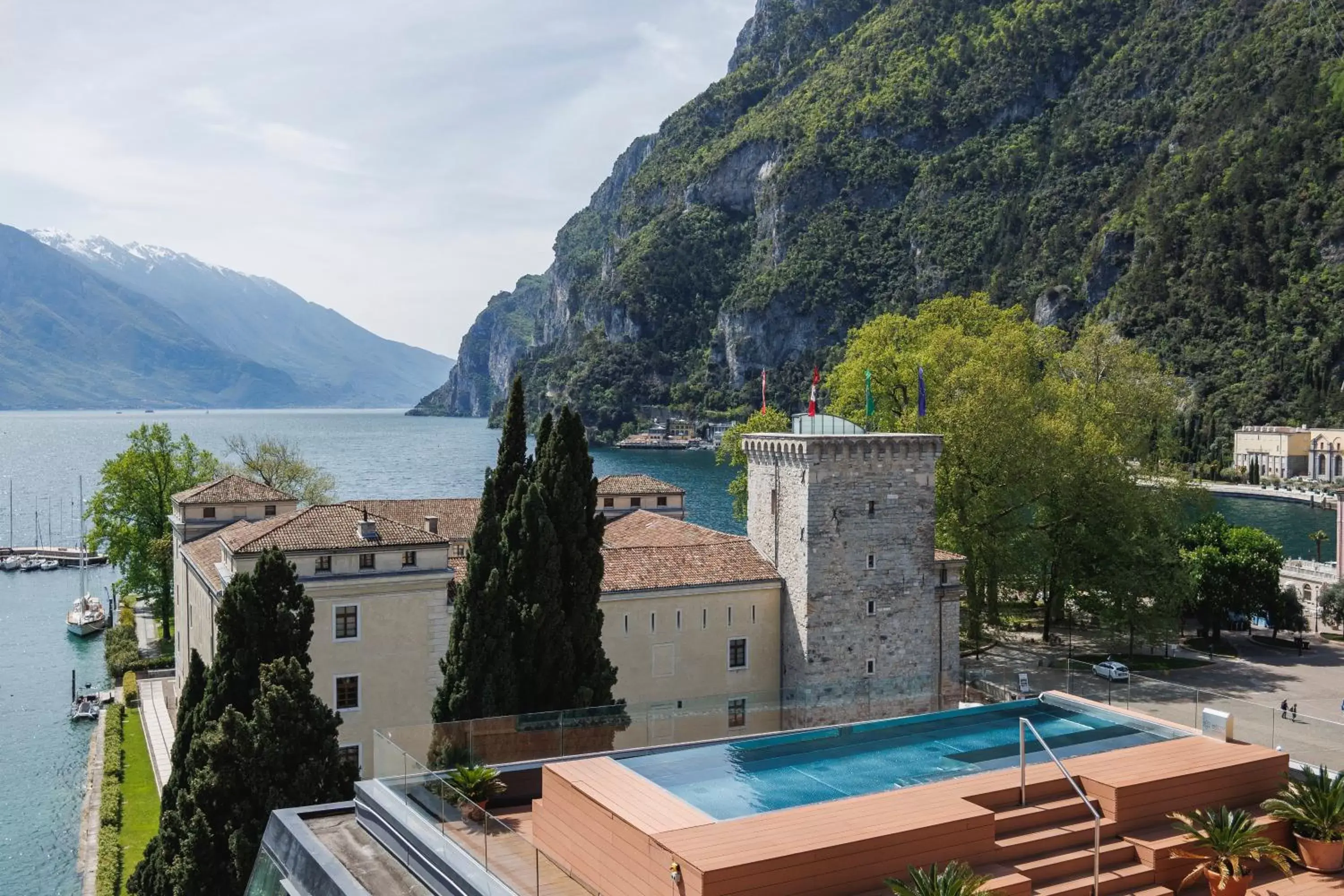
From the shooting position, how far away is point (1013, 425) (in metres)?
48.6

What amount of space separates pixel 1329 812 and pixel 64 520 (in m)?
145

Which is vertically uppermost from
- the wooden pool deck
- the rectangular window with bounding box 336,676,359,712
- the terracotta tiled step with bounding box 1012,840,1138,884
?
the wooden pool deck

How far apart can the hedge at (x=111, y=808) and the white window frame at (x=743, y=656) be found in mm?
19903

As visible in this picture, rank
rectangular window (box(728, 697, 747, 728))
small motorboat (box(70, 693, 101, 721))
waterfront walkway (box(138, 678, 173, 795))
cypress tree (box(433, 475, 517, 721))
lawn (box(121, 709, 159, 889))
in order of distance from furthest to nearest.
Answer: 1. small motorboat (box(70, 693, 101, 721))
2. waterfront walkway (box(138, 678, 173, 795))
3. lawn (box(121, 709, 159, 889))
4. cypress tree (box(433, 475, 517, 721))
5. rectangular window (box(728, 697, 747, 728))

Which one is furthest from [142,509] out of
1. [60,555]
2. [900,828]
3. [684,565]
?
[900,828]

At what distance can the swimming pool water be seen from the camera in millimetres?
17047

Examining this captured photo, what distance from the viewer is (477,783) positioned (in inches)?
670

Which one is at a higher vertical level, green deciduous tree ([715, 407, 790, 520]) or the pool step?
green deciduous tree ([715, 407, 790, 520])

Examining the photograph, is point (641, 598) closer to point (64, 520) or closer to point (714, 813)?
point (714, 813)

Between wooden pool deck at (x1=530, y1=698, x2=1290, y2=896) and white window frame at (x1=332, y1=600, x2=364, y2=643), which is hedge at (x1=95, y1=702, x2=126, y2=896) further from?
wooden pool deck at (x1=530, y1=698, x2=1290, y2=896)

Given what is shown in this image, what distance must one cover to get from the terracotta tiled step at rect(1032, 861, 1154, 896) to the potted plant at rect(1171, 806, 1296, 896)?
20.9 inches

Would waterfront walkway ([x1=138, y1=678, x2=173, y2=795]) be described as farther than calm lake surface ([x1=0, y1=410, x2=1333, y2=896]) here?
Yes

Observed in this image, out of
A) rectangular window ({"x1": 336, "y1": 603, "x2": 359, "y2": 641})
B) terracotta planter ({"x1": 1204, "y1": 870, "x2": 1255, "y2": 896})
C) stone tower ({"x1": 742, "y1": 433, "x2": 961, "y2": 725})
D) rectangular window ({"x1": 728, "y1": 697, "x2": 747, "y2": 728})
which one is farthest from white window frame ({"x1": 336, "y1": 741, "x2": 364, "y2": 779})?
terracotta planter ({"x1": 1204, "y1": 870, "x2": 1255, "y2": 896})

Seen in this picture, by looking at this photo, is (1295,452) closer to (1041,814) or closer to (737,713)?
(737,713)
